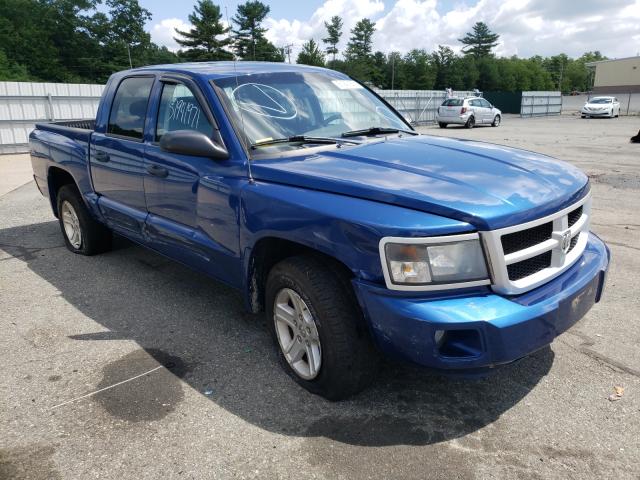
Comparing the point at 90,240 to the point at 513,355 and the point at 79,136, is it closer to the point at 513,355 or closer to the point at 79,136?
the point at 79,136

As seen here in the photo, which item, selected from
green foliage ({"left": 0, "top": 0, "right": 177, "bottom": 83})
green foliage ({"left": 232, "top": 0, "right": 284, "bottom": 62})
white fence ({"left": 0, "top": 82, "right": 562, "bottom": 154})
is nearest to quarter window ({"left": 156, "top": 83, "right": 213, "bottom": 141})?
white fence ({"left": 0, "top": 82, "right": 562, "bottom": 154})

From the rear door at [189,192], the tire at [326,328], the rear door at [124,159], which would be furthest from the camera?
the rear door at [124,159]

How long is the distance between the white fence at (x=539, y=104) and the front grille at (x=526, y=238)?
133 feet

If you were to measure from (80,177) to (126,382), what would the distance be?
2.69 metres

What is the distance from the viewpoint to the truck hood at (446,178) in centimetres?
244

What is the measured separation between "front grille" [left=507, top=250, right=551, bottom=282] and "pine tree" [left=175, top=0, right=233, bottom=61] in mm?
74238

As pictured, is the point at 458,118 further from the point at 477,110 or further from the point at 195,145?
the point at 195,145

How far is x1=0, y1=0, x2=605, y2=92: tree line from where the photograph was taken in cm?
6103

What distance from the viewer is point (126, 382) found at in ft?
10.5

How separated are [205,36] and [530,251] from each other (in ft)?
253

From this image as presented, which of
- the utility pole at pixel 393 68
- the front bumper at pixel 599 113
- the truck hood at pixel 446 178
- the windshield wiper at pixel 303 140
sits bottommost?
the front bumper at pixel 599 113

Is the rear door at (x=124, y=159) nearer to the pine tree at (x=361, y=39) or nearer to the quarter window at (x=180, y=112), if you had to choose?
the quarter window at (x=180, y=112)

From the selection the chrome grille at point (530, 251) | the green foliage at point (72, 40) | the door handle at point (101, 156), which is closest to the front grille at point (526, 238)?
the chrome grille at point (530, 251)

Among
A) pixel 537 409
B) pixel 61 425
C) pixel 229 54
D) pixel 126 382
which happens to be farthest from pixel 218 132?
pixel 229 54
